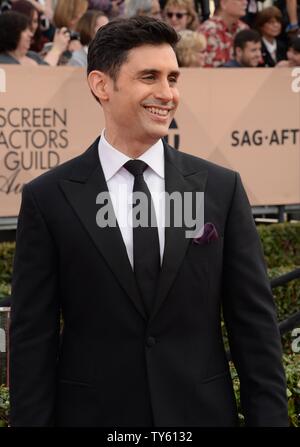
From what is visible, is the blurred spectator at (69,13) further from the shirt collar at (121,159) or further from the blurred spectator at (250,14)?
the shirt collar at (121,159)

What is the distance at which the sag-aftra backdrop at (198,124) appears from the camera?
10.3 meters

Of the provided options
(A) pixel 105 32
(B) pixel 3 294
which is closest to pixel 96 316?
(A) pixel 105 32

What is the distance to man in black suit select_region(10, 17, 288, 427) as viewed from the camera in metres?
3.35

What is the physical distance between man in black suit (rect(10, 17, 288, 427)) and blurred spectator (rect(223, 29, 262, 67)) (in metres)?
8.65

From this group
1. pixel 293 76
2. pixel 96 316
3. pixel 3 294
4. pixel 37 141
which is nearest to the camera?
pixel 96 316

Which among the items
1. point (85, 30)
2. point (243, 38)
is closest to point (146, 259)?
point (85, 30)

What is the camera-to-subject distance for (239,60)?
12.1m

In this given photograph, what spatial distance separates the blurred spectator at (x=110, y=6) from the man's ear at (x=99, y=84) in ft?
29.3

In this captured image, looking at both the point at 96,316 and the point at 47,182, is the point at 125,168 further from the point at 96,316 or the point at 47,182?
the point at 96,316

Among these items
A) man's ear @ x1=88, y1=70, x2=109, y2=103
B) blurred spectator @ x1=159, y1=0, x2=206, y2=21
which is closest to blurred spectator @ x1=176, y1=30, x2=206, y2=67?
blurred spectator @ x1=159, y1=0, x2=206, y2=21

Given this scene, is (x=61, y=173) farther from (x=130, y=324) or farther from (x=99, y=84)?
(x=130, y=324)

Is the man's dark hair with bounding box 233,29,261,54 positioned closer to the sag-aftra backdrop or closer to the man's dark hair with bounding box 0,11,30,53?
the sag-aftra backdrop
